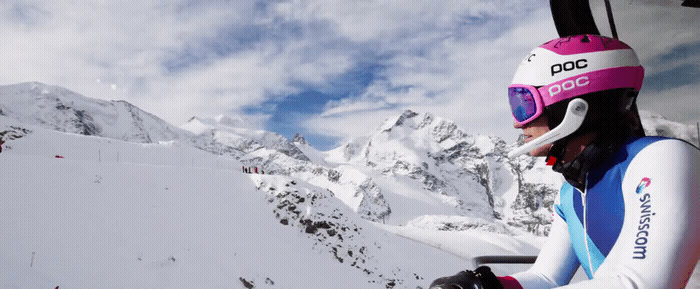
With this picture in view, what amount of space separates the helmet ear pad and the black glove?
87 centimetres

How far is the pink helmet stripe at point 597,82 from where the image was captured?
5.80 ft

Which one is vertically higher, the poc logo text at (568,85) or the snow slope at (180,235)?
the poc logo text at (568,85)

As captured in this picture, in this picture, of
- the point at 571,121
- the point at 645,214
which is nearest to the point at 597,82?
the point at 571,121

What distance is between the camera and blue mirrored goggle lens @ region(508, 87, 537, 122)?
195 centimetres

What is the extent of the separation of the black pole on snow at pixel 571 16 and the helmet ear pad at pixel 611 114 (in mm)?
1873

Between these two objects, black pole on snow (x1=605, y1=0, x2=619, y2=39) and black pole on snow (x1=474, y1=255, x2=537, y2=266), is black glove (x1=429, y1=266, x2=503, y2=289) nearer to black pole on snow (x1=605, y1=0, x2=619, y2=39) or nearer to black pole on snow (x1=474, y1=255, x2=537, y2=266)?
black pole on snow (x1=474, y1=255, x2=537, y2=266)

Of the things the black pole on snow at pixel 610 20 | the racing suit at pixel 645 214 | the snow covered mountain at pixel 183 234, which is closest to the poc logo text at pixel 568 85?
the racing suit at pixel 645 214

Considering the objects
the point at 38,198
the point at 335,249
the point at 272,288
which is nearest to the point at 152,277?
the point at 272,288

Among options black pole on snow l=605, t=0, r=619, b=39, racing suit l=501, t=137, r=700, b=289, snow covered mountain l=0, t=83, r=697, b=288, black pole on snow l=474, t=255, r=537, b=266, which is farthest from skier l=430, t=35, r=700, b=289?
snow covered mountain l=0, t=83, r=697, b=288

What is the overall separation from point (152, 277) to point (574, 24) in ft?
50.3

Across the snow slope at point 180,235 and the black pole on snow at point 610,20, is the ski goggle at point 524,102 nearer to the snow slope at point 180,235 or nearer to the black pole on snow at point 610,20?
the black pole on snow at point 610,20

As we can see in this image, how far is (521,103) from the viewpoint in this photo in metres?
2.00

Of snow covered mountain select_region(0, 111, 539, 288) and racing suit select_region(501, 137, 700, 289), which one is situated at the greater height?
racing suit select_region(501, 137, 700, 289)

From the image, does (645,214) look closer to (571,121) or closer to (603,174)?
(603,174)
